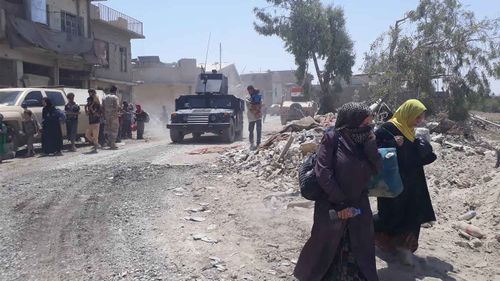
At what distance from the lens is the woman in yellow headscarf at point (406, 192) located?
434 centimetres

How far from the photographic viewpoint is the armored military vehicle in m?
15.0

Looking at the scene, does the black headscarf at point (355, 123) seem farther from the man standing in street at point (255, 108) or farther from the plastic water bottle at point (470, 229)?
the man standing in street at point (255, 108)

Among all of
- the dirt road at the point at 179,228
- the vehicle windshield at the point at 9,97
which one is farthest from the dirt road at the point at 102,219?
the vehicle windshield at the point at 9,97

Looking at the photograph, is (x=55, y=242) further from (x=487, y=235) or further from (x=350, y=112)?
(x=487, y=235)

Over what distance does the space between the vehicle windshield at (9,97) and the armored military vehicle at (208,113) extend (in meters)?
4.33

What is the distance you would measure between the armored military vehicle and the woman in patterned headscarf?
11.5m

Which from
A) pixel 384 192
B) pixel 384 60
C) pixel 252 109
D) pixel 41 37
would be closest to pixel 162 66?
pixel 41 37

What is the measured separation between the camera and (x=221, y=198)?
716cm

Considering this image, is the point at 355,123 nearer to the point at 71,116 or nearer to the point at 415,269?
the point at 415,269

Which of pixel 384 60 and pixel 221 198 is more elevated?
pixel 384 60

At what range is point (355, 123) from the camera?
343 centimetres

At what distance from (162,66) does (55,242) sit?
44282 mm

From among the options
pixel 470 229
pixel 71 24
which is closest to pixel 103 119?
pixel 470 229

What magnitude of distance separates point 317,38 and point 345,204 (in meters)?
27.9
